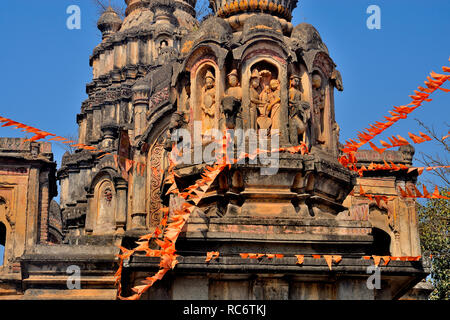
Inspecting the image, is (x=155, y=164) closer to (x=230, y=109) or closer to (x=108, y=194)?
(x=108, y=194)

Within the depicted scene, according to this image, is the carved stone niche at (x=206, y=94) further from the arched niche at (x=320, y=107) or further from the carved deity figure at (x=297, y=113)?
the arched niche at (x=320, y=107)

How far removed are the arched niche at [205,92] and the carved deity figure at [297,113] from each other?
1.15m

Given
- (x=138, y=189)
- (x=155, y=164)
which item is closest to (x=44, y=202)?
(x=138, y=189)

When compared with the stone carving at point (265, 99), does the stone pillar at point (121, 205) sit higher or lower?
higher

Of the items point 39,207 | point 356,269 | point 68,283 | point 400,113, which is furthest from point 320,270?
point 39,207

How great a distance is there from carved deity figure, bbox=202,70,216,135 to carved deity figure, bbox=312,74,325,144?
1730mm

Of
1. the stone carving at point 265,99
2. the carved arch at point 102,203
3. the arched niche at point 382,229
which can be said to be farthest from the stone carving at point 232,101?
the carved arch at point 102,203

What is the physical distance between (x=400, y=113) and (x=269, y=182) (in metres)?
2.21

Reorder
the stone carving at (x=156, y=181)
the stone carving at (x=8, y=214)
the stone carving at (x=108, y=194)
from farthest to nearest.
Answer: the stone carving at (x=8, y=214), the stone carving at (x=108, y=194), the stone carving at (x=156, y=181)

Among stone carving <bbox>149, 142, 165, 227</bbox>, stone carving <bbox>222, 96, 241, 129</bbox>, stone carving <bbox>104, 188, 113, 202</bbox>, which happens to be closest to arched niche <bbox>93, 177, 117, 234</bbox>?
stone carving <bbox>104, 188, 113, 202</bbox>

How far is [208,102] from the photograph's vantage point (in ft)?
50.0

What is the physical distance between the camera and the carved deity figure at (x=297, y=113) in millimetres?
14766

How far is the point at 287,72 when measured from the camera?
15.2 metres

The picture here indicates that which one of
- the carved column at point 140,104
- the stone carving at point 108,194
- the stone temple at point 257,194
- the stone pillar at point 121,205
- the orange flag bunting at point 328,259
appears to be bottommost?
the orange flag bunting at point 328,259
